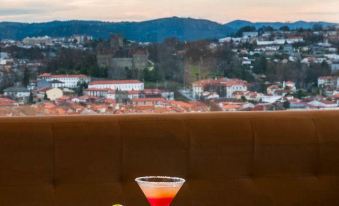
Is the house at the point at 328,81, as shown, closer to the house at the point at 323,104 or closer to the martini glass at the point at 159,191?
the house at the point at 323,104

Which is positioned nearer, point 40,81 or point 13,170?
point 13,170

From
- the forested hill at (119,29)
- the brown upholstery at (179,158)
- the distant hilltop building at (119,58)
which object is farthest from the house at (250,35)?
the brown upholstery at (179,158)

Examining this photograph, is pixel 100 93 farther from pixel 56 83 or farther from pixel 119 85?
pixel 56 83

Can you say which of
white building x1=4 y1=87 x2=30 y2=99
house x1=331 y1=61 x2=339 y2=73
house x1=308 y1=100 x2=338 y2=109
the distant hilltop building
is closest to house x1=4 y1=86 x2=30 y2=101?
white building x1=4 y1=87 x2=30 y2=99

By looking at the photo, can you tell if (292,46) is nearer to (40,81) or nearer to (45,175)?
(40,81)

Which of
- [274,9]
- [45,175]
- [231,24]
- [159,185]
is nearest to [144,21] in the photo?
[231,24]

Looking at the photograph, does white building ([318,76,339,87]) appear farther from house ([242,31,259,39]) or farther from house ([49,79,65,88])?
house ([49,79,65,88])
